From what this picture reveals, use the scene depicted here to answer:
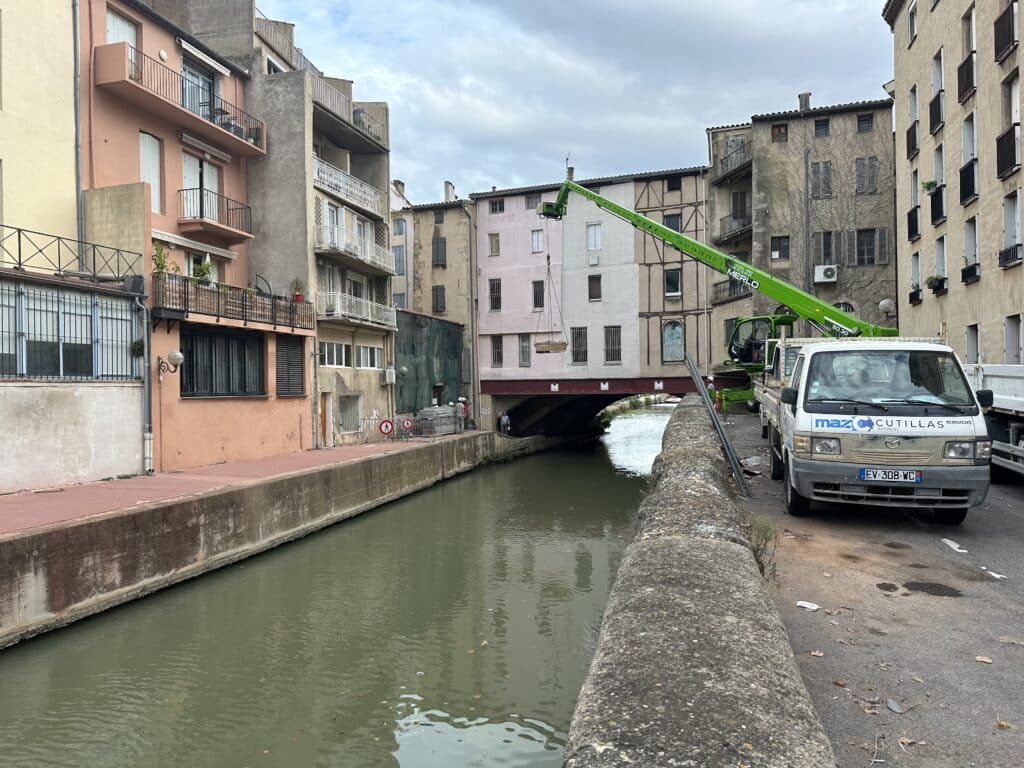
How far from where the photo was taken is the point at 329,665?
829 cm

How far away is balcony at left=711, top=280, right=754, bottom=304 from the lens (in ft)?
106

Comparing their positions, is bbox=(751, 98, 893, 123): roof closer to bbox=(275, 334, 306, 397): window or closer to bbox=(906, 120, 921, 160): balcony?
bbox=(906, 120, 921, 160): balcony

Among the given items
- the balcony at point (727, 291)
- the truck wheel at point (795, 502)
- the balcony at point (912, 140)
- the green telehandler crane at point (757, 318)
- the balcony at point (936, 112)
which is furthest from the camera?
the balcony at point (727, 291)

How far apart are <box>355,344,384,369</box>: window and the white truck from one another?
844 inches

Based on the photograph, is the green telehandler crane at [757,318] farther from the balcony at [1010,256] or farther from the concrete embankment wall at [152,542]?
the concrete embankment wall at [152,542]

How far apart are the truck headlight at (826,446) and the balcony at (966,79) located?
15749 millimetres

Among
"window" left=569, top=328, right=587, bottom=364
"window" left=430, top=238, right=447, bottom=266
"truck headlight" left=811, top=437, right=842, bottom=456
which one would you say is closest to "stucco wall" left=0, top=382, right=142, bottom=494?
"truck headlight" left=811, top=437, right=842, bottom=456

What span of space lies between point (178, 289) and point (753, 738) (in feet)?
56.6

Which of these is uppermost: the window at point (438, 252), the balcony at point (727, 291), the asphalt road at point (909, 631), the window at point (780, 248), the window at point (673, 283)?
the window at point (438, 252)

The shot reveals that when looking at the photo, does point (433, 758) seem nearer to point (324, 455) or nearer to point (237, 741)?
point (237, 741)

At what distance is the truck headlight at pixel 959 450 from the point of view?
7172mm

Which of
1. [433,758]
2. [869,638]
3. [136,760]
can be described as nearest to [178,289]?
[136,760]

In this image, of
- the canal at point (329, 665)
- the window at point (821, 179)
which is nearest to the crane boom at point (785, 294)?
the canal at point (329, 665)

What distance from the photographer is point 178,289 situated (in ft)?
55.5
